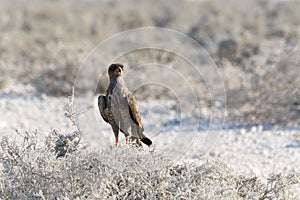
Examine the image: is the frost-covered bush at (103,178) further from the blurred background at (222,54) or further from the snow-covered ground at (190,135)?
the blurred background at (222,54)

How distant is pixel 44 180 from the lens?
13.0 ft

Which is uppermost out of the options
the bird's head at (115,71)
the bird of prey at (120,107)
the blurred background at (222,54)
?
the blurred background at (222,54)

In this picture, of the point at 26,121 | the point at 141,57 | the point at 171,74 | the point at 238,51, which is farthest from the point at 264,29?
the point at 26,121

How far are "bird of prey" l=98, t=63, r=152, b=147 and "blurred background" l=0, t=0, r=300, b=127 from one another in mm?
4464

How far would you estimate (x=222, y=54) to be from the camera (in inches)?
563

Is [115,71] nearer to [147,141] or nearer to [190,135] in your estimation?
[147,141]

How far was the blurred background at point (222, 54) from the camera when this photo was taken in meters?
9.37

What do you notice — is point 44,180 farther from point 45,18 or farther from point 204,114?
point 45,18

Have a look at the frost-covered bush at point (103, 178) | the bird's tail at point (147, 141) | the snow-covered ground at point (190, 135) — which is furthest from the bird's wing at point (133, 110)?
the frost-covered bush at point (103, 178)

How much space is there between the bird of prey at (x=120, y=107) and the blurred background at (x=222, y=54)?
14.6ft

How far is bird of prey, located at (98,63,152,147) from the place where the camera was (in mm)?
4586

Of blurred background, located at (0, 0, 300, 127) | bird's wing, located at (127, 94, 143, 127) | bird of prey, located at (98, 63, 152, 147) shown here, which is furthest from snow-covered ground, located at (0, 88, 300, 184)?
blurred background, located at (0, 0, 300, 127)

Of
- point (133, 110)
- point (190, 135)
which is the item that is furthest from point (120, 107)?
point (190, 135)

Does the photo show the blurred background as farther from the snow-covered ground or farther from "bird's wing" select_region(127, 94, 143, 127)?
"bird's wing" select_region(127, 94, 143, 127)
